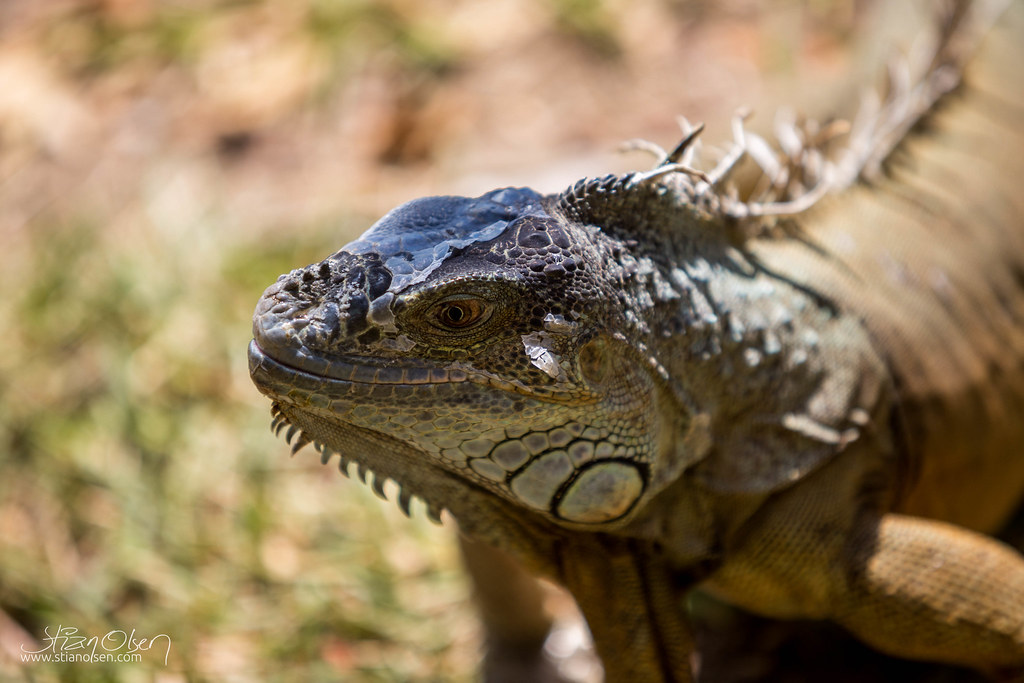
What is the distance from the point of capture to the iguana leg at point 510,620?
316cm

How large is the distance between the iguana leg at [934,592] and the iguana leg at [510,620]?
1.17 m

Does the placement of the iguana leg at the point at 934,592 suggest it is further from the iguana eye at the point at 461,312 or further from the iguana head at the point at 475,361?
the iguana eye at the point at 461,312

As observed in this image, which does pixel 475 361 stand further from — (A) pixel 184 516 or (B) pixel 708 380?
(A) pixel 184 516

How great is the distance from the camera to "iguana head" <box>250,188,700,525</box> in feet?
6.21

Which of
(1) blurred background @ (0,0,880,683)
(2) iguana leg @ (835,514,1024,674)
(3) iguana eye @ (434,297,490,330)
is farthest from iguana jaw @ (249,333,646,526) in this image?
(1) blurred background @ (0,0,880,683)

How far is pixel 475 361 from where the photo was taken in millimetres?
1943

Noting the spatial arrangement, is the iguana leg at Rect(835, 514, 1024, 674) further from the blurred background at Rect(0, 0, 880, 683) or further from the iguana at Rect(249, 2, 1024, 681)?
the blurred background at Rect(0, 0, 880, 683)

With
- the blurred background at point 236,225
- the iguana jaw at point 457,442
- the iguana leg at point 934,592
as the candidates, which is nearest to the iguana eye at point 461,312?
the iguana jaw at point 457,442

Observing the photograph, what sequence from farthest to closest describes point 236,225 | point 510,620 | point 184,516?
point 236,225 < point 184,516 < point 510,620

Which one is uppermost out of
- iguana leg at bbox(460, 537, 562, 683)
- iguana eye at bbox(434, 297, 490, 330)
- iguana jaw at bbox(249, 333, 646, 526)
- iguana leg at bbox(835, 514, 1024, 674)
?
iguana eye at bbox(434, 297, 490, 330)

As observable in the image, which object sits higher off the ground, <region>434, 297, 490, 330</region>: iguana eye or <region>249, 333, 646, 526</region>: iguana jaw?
<region>434, 297, 490, 330</region>: iguana eye

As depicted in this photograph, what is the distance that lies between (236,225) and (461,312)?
4.03 metres

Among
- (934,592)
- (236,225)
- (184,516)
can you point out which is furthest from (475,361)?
(236,225)

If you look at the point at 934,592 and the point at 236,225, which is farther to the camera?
the point at 236,225
